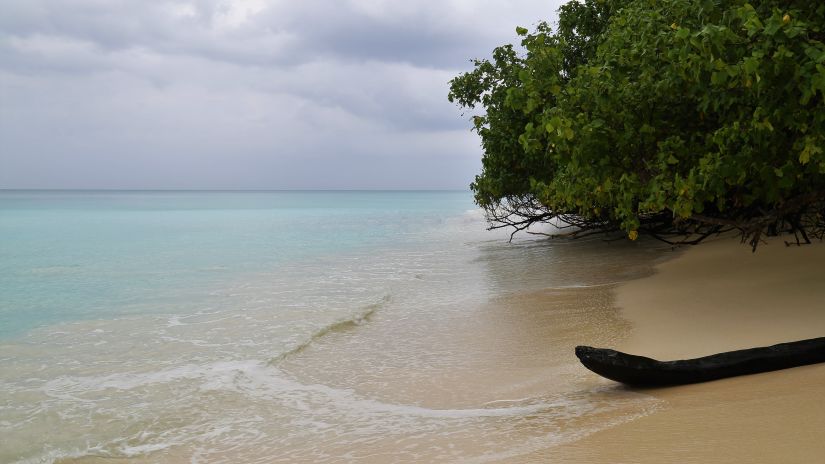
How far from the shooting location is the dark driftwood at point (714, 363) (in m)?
4.71

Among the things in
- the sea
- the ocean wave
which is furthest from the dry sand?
the ocean wave

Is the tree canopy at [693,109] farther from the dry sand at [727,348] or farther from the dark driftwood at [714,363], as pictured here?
the dark driftwood at [714,363]

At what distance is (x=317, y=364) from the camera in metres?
7.20

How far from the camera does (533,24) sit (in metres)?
15.5

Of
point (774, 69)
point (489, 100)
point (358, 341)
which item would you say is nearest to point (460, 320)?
point (358, 341)

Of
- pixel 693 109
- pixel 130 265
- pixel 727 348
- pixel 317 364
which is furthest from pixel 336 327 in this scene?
pixel 130 265

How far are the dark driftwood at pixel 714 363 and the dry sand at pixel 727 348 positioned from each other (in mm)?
78

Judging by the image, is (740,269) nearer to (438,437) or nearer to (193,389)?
(438,437)

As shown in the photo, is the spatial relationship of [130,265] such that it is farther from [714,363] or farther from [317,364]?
[714,363]

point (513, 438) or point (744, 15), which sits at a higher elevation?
point (744, 15)

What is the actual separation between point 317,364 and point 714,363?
162 inches

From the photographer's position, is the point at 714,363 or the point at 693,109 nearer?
the point at 714,363

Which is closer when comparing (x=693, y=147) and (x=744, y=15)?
(x=744, y=15)

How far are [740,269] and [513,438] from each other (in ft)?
23.7
